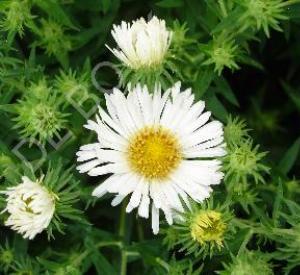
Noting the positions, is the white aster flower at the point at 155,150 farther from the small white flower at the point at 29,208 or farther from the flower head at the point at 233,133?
the small white flower at the point at 29,208

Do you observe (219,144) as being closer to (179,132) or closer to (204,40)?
(179,132)

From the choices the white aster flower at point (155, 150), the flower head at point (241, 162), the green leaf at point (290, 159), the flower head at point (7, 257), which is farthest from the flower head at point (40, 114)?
the green leaf at point (290, 159)

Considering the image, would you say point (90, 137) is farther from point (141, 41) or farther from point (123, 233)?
point (141, 41)

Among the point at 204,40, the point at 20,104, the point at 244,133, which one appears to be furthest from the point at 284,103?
the point at 20,104

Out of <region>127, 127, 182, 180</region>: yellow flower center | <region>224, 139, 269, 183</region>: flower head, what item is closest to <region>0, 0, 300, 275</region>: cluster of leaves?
<region>224, 139, 269, 183</region>: flower head

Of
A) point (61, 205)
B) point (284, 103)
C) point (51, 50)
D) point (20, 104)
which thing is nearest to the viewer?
point (61, 205)

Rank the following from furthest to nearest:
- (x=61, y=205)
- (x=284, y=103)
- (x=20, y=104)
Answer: (x=284, y=103)
(x=20, y=104)
(x=61, y=205)

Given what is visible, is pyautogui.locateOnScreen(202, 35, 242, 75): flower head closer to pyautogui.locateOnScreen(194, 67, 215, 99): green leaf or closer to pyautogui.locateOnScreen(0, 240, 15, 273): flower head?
pyautogui.locateOnScreen(194, 67, 215, 99): green leaf
